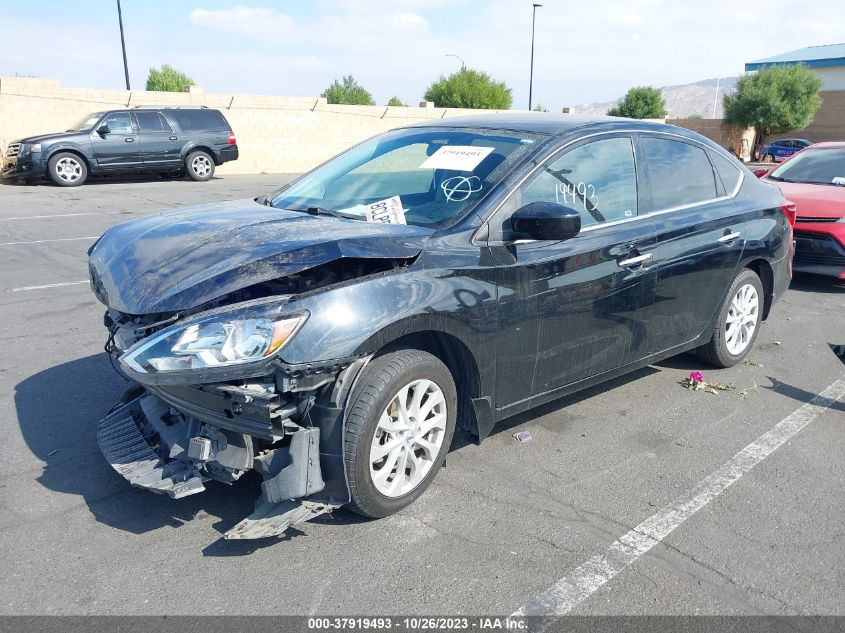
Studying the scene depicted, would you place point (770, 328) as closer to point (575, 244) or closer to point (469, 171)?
point (575, 244)

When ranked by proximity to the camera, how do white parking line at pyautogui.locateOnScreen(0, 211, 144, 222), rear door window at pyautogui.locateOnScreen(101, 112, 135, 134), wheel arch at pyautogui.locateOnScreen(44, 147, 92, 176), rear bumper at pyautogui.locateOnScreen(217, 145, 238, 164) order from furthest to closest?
rear bumper at pyautogui.locateOnScreen(217, 145, 238, 164) < rear door window at pyautogui.locateOnScreen(101, 112, 135, 134) < wheel arch at pyautogui.locateOnScreen(44, 147, 92, 176) < white parking line at pyautogui.locateOnScreen(0, 211, 144, 222)

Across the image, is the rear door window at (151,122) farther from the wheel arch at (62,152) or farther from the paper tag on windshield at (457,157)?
the paper tag on windshield at (457,157)

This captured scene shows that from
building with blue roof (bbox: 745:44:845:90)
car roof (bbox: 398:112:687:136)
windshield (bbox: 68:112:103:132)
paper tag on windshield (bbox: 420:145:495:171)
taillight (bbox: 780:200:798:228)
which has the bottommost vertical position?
taillight (bbox: 780:200:798:228)

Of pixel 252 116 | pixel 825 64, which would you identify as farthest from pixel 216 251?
pixel 825 64

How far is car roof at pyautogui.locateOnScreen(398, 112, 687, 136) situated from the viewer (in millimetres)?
4090

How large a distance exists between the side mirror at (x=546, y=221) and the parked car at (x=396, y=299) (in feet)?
0.03

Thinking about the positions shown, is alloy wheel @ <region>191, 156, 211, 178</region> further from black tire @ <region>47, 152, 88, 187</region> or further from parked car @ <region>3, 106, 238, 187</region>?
black tire @ <region>47, 152, 88, 187</region>

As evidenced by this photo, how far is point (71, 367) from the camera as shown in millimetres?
5035

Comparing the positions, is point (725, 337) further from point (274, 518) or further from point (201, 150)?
point (201, 150)

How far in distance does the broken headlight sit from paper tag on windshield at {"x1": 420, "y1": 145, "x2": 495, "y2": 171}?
151 centimetres

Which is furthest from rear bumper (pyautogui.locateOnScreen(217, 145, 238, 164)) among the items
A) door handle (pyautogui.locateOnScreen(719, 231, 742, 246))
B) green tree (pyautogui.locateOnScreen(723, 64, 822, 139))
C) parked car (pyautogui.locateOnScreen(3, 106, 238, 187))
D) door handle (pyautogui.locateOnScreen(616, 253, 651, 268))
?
green tree (pyautogui.locateOnScreen(723, 64, 822, 139))

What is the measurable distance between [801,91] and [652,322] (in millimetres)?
47738

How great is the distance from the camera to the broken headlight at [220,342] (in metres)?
2.80

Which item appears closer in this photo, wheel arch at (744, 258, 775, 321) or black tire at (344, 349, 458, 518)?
black tire at (344, 349, 458, 518)
